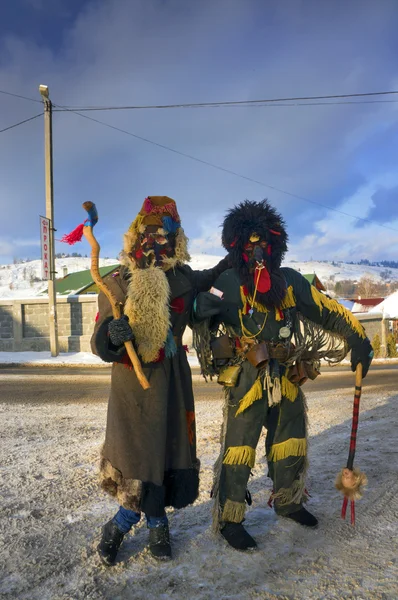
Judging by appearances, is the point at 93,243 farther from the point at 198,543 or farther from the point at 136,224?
the point at 198,543

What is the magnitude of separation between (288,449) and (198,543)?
0.76 metres

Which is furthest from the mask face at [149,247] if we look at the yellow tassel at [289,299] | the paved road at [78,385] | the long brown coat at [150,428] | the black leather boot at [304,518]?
the paved road at [78,385]

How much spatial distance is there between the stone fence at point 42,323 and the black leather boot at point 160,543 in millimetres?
14516

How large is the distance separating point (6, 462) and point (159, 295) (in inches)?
101

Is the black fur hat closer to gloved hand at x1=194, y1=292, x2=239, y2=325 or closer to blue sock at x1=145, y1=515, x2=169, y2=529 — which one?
gloved hand at x1=194, y1=292, x2=239, y2=325

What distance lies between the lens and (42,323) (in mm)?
17312

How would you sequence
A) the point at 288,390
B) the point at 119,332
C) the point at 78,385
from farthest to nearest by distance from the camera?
1. the point at 78,385
2. the point at 288,390
3. the point at 119,332

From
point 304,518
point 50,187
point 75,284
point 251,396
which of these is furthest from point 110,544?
point 75,284

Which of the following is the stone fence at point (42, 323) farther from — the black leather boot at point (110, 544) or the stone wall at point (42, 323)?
the black leather boot at point (110, 544)

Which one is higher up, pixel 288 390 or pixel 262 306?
pixel 262 306

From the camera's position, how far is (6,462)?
402 cm

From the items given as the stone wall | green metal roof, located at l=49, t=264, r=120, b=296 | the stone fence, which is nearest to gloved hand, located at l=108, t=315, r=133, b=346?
the stone fence

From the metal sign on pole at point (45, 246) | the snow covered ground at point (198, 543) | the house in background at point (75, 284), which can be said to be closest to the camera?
the snow covered ground at point (198, 543)

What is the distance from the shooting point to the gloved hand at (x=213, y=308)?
108 inches
